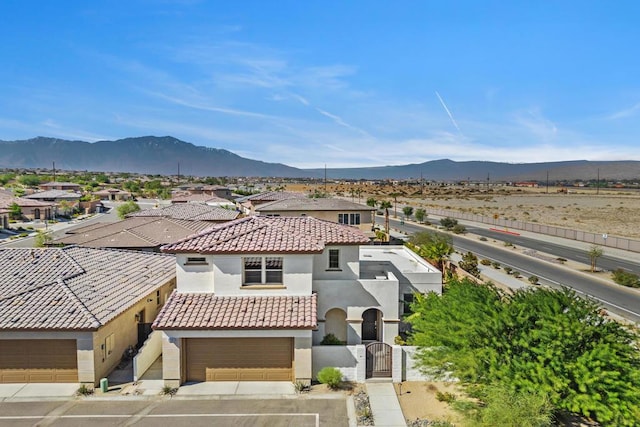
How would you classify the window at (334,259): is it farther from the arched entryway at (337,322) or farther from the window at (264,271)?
the window at (264,271)

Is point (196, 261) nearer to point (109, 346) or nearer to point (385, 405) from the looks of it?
point (109, 346)

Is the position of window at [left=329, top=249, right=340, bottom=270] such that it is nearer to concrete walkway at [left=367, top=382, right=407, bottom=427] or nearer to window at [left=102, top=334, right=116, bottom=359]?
concrete walkway at [left=367, top=382, right=407, bottom=427]

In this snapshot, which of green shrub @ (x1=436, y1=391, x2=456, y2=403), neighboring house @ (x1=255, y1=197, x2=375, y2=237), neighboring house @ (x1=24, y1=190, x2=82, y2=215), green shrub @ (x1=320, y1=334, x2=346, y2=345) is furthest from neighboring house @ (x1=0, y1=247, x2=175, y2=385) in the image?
neighboring house @ (x1=24, y1=190, x2=82, y2=215)

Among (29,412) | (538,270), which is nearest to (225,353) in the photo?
(29,412)

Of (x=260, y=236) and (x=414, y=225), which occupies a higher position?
(x=260, y=236)

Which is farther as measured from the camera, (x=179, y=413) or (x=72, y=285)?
(x=72, y=285)

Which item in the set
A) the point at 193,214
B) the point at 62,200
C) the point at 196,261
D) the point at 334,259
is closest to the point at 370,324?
the point at 334,259

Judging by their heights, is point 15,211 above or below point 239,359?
above

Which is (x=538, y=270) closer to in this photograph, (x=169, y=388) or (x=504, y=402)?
(x=504, y=402)
